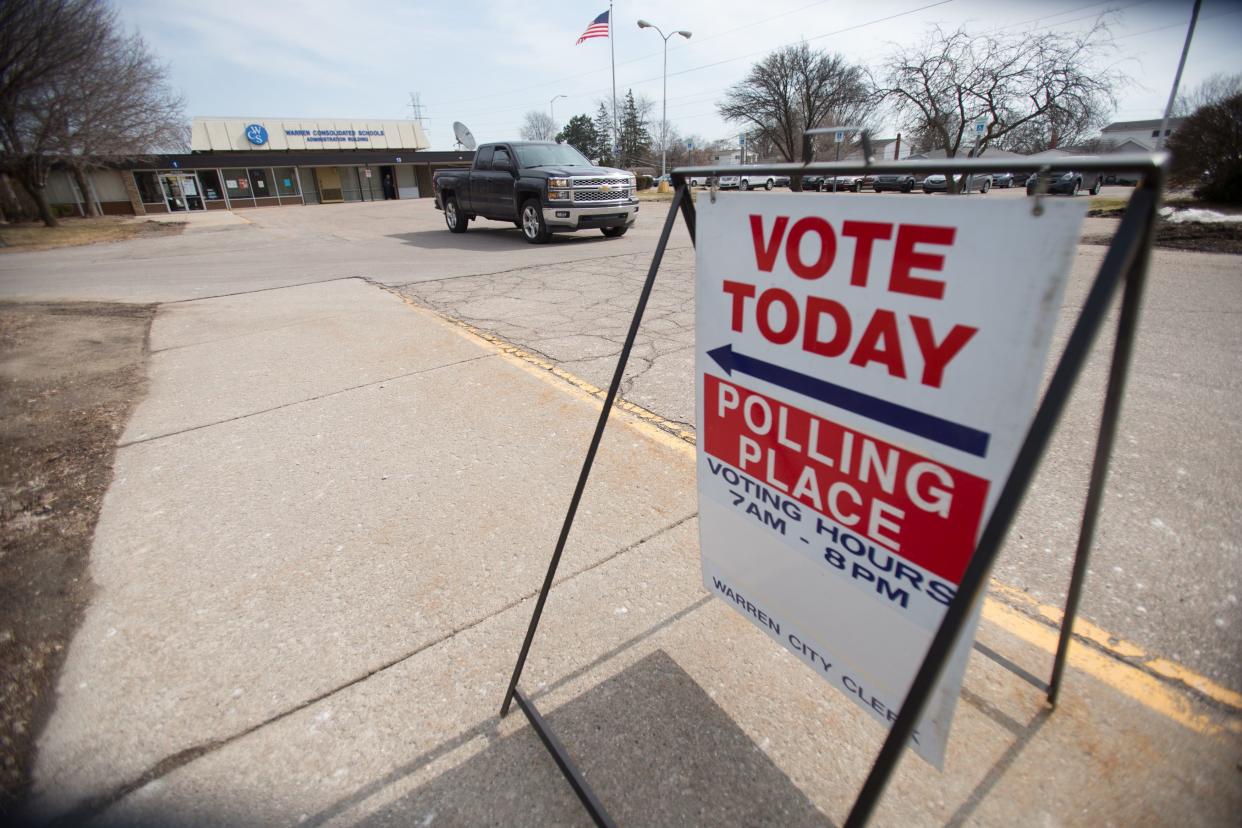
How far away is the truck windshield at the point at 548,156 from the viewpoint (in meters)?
12.7

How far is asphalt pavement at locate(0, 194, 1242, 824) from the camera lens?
1694mm

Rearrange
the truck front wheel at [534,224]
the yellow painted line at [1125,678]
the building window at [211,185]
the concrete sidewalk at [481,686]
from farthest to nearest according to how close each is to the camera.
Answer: the building window at [211,185] → the truck front wheel at [534,224] → the yellow painted line at [1125,678] → the concrete sidewalk at [481,686]

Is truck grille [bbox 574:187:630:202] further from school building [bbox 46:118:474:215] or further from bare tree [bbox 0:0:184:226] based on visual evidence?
school building [bbox 46:118:474:215]

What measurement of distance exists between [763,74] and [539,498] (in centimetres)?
4703

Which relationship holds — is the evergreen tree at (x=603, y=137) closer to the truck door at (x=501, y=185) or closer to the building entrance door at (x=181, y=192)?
the building entrance door at (x=181, y=192)

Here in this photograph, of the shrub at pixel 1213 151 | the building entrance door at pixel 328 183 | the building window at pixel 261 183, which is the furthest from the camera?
the building entrance door at pixel 328 183

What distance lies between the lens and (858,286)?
125cm

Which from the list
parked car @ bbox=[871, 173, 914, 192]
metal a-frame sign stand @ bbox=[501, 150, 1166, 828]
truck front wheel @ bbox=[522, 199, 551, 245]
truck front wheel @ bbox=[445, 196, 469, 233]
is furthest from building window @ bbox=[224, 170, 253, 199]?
metal a-frame sign stand @ bbox=[501, 150, 1166, 828]

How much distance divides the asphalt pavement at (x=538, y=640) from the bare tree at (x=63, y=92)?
26.4 m

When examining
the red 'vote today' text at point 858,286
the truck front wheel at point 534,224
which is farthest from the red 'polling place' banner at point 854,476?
the truck front wheel at point 534,224

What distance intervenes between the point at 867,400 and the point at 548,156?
13.1 metres

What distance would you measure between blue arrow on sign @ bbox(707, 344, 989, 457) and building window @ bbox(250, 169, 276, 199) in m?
50.5

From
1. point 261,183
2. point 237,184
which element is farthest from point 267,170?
point 237,184

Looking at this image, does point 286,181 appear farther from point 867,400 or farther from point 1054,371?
point 1054,371
